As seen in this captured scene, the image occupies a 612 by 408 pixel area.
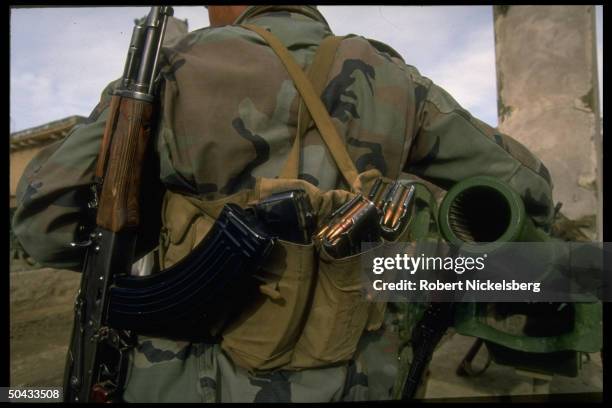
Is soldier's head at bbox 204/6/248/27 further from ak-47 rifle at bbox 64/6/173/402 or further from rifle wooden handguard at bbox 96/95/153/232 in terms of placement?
rifle wooden handguard at bbox 96/95/153/232

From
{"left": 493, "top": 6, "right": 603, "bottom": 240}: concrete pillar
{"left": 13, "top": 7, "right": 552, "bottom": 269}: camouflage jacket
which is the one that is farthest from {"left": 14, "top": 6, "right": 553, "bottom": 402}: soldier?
{"left": 493, "top": 6, "right": 603, "bottom": 240}: concrete pillar

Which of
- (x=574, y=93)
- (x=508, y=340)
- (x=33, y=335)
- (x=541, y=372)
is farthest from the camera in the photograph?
(x=33, y=335)

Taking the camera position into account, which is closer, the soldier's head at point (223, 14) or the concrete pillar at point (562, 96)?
the soldier's head at point (223, 14)

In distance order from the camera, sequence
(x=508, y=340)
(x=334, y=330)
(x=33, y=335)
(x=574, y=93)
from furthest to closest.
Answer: (x=33, y=335), (x=574, y=93), (x=508, y=340), (x=334, y=330)

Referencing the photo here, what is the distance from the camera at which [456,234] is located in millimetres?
1146

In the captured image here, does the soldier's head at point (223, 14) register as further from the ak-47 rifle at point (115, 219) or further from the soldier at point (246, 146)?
the ak-47 rifle at point (115, 219)

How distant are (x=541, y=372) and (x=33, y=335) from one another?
3.94 meters

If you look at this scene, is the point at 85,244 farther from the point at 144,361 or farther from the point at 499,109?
the point at 499,109

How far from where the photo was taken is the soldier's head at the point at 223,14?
4.32ft

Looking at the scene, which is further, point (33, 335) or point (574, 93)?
point (33, 335)

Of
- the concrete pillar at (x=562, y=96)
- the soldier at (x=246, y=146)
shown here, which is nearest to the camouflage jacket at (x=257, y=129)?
the soldier at (x=246, y=146)

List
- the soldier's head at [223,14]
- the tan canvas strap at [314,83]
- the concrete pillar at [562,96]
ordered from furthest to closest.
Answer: the concrete pillar at [562,96] < the soldier's head at [223,14] < the tan canvas strap at [314,83]

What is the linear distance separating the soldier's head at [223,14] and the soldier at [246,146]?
9cm

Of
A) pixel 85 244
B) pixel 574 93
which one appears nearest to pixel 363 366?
pixel 85 244
